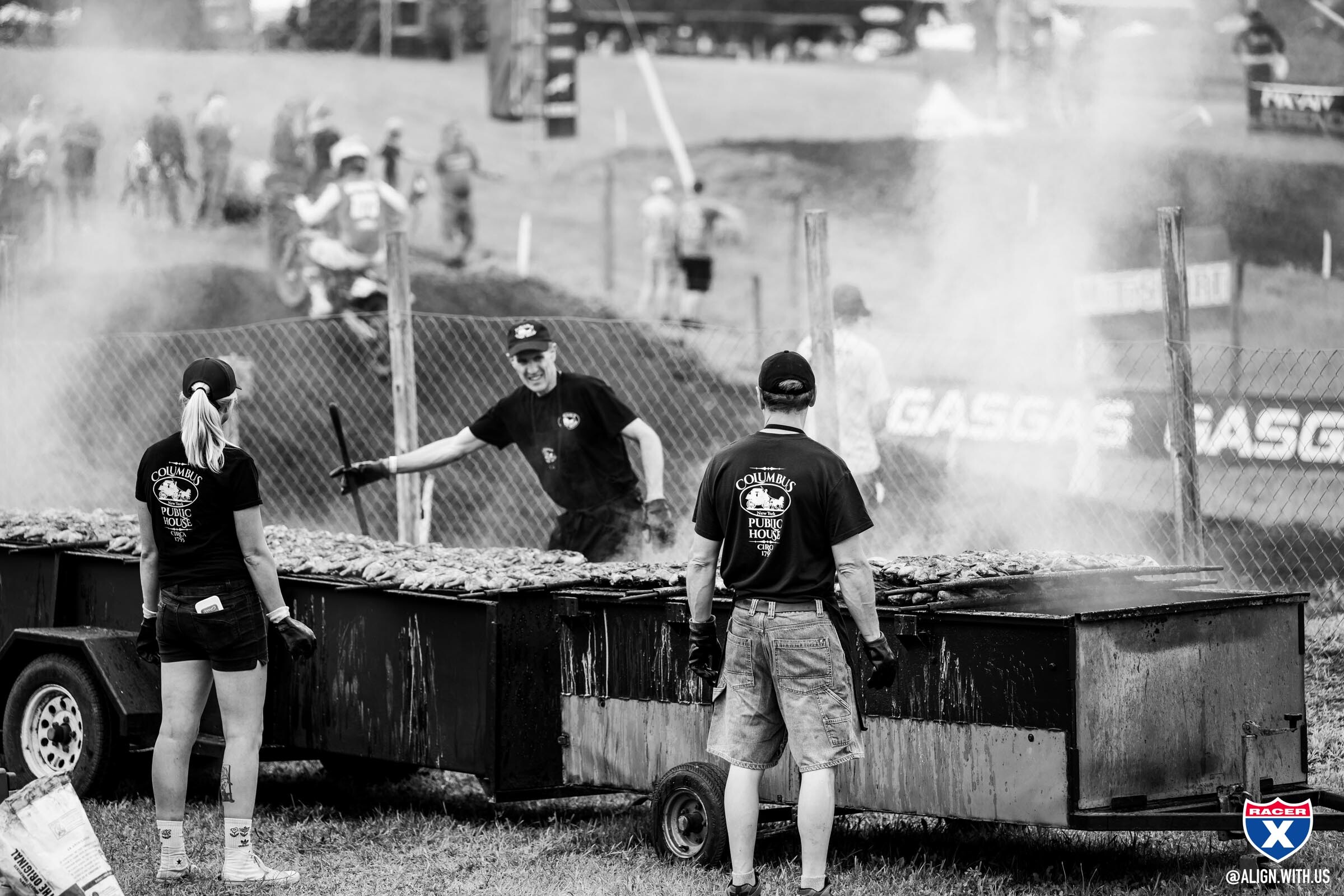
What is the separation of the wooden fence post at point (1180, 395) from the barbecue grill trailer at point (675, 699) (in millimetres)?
1340

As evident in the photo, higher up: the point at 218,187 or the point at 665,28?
the point at 665,28

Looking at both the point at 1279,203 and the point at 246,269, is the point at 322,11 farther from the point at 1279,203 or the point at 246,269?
the point at 1279,203

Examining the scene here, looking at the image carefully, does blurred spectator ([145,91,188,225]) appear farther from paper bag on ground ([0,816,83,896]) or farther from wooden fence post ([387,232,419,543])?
paper bag on ground ([0,816,83,896])

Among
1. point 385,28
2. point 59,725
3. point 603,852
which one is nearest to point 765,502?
point 603,852

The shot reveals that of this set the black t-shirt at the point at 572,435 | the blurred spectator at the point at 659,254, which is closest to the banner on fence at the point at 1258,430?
the black t-shirt at the point at 572,435

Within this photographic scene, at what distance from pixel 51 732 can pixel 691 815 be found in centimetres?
297

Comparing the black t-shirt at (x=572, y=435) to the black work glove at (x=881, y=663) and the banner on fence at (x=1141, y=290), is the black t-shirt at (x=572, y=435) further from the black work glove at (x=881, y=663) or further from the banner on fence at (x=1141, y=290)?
the banner on fence at (x=1141, y=290)

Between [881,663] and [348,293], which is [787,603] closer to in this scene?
[881,663]

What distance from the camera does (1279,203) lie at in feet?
56.0

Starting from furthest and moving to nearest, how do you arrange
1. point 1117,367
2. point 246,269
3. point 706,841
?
point 246,269, point 1117,367, point 706,841

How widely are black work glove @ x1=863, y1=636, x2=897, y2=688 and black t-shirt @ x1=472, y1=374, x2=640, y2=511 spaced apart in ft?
9.24

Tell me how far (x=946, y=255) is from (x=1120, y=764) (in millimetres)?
16642

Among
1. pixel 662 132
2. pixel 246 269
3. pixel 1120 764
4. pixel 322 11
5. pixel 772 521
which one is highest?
pixel 322 11

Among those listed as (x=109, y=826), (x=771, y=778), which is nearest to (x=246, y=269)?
(x=109, y=826)
